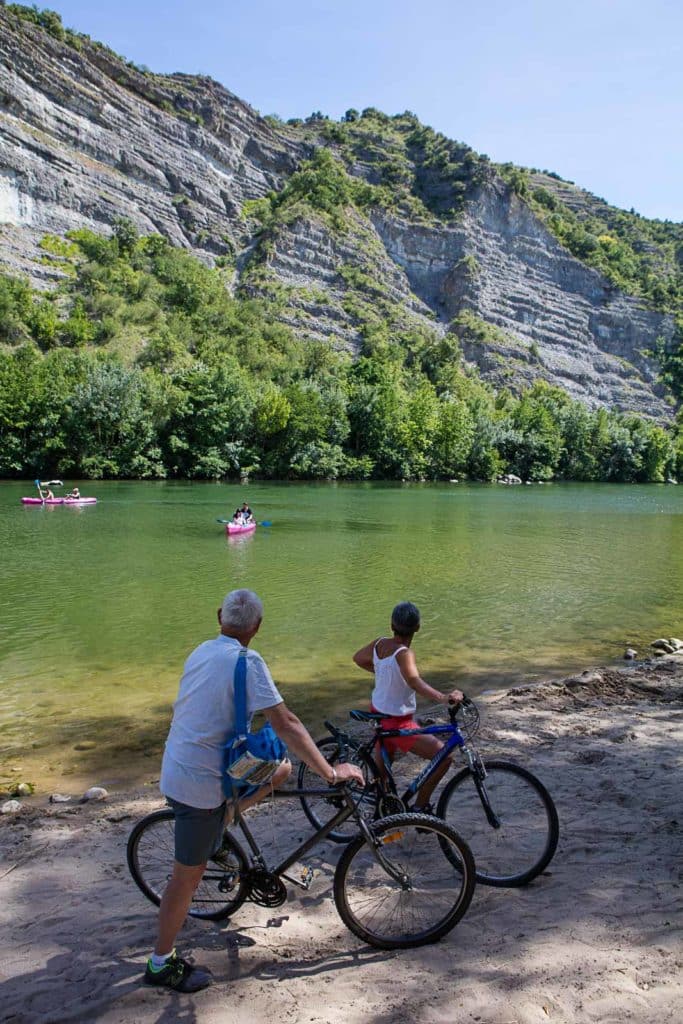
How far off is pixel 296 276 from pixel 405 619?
136 meters

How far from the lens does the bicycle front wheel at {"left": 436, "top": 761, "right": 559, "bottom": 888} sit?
485 centimetres

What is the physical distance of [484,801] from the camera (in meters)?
4.87

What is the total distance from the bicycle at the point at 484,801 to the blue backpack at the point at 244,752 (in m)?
1.04

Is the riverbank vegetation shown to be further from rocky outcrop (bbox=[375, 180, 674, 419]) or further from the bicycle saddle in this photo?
the bicycle saddle

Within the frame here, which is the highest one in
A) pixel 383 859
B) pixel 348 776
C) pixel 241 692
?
pixel 241 692

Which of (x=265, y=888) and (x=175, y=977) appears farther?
(x=265, y=888)

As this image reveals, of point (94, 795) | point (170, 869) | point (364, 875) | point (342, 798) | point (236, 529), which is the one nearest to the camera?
point (342, 798)

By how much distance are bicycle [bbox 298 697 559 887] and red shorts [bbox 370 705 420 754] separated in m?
0.05

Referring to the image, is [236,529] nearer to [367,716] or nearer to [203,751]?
[367,716]

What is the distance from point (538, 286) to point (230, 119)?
82.3 m

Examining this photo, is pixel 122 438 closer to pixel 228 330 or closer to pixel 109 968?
pixel 228 330

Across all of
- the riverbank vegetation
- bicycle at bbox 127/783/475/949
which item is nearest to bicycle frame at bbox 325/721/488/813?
bicycle at bbox 127/783/475/949

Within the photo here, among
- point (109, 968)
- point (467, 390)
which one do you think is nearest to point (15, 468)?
point (109, 968)

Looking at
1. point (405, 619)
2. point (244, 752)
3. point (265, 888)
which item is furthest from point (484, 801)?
point (244, 752)
